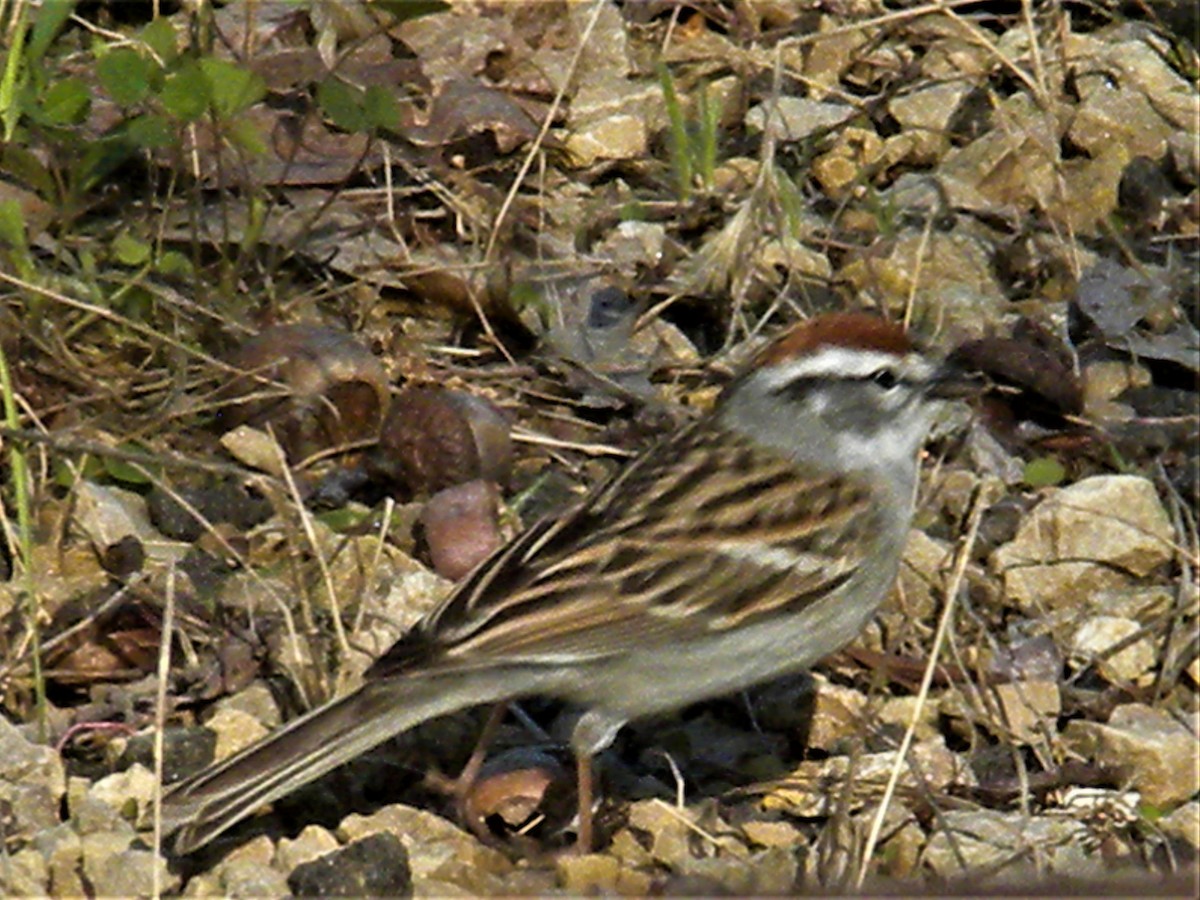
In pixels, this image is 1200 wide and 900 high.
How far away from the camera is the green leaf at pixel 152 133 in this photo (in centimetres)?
532

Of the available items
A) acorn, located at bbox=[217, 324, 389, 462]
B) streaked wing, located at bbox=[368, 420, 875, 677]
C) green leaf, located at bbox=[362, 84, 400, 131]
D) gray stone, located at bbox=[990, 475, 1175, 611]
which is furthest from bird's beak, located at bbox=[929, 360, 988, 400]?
green leaf, located at bbox=[362, 84, 400, 131]

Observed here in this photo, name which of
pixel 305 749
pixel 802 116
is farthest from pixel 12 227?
pixel 802 116

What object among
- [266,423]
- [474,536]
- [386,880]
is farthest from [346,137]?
[386,880]

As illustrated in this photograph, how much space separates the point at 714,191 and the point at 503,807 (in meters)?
2.08

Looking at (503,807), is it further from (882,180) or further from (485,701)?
(882,180)

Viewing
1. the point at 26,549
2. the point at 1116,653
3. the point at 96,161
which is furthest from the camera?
the point at 96,161

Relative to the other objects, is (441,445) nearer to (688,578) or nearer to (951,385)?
(688,578)

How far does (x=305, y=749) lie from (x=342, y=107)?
1.79m

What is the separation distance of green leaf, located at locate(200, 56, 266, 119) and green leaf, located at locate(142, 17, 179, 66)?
5.4 inches

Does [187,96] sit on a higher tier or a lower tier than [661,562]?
higher

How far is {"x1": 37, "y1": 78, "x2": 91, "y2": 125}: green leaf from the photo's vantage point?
5.40m

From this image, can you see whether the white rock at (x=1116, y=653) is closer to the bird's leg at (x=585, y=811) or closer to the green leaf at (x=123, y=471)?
the bird's leg at (x=585, y=811)

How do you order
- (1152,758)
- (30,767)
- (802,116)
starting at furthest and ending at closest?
(802,116) → (1152,758) → (30,767)

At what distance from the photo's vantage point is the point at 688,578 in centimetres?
447
